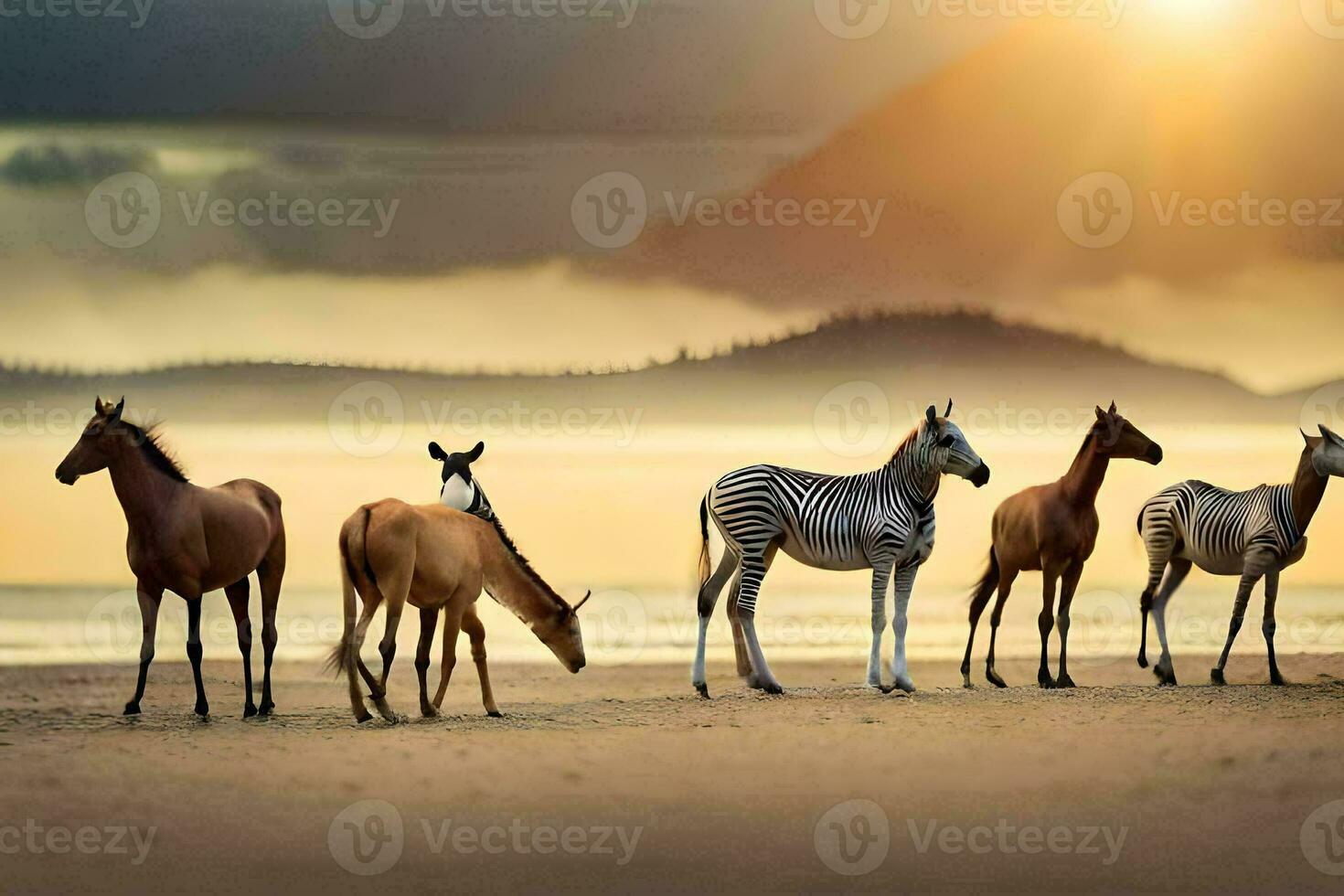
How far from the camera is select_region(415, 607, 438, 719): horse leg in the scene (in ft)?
26.5

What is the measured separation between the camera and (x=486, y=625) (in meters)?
8.92

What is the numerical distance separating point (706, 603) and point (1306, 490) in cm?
365

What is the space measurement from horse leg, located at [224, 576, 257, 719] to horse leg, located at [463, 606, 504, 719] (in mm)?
1187

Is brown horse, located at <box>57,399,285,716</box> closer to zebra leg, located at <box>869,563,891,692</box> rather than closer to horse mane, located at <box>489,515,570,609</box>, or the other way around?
horse mane, located at <box>489,515,570,609</box>

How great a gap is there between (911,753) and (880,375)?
2.98 meters

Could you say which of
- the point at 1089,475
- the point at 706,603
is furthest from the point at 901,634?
the point at 1089,475

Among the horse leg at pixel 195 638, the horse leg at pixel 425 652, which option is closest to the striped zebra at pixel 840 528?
the horse leg at pixel 425 652

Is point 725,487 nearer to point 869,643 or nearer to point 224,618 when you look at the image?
point 869,643

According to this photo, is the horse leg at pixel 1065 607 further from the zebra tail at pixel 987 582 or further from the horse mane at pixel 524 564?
the horse mane at pixel 524 564

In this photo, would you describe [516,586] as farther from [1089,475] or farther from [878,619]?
[1089,475]

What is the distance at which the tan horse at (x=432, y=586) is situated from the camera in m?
7.82

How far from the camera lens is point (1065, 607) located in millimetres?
9125

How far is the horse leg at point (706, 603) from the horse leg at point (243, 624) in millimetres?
2455

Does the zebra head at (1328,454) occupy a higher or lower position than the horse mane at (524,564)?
higher
